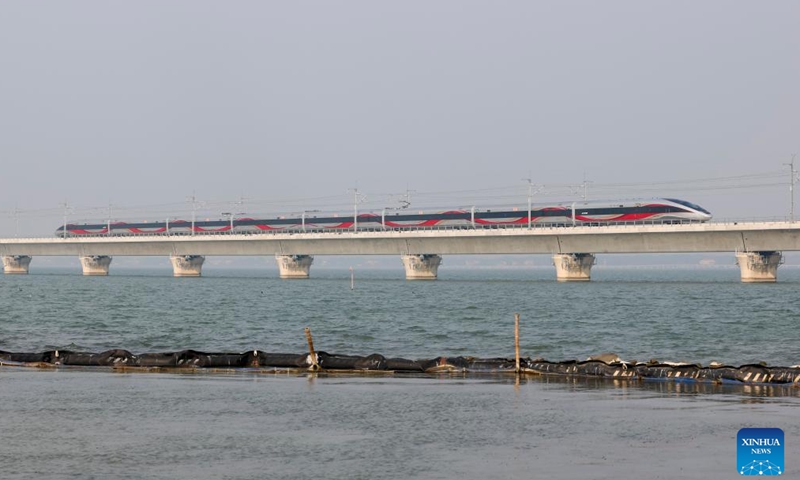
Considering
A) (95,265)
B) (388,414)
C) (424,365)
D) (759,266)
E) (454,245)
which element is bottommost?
(388,414)

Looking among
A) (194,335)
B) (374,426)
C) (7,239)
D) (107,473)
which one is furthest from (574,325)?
(7,239)

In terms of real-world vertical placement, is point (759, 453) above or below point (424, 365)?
below

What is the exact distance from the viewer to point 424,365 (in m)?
38.4

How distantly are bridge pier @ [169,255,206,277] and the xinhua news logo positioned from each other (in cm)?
16879

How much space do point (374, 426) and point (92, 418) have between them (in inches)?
276

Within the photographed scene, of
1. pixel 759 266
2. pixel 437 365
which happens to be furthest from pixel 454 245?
pixel 437 365

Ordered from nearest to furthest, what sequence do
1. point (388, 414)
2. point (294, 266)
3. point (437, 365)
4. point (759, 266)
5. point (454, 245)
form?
point (388, 414)
point (437, 365)
point (759, 266)
point (454, 245)
point (294, 266)

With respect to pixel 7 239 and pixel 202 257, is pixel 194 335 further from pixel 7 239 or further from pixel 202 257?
pixel 7 239

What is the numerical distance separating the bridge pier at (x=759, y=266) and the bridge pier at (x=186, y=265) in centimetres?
9552

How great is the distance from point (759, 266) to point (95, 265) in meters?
123

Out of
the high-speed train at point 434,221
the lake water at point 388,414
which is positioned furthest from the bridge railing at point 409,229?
the lake water at point 388,414

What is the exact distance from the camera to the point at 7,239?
198625 millimetres

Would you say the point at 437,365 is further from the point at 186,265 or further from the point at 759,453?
the point at 186,265

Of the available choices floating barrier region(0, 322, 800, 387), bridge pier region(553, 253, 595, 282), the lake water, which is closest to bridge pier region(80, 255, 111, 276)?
bridge pier region(553, 253, 595, 282)
